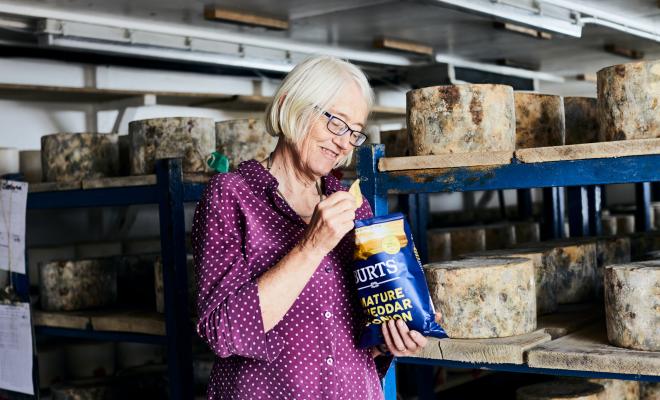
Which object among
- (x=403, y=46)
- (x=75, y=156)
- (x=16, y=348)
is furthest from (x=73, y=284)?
(x=403, y=46)

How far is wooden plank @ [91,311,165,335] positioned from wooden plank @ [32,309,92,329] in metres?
0.05

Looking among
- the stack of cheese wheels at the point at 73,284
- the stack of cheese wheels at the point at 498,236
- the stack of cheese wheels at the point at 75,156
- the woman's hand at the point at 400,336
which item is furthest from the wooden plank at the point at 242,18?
the woman's hand at the point at 400,336

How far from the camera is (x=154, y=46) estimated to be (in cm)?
459

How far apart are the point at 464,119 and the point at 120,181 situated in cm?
144

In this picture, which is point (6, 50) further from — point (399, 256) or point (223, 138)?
point (399, 256)

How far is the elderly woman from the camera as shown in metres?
1.76

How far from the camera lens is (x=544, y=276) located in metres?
2.72

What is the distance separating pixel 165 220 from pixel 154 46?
1.65 metres

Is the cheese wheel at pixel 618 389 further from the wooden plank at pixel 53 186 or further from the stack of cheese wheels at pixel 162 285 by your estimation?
the wooden plank at pixel 53 186

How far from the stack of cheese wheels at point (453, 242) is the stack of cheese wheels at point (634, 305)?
167 centimetres

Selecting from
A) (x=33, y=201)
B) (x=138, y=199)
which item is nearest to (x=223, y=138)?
(x=138, y=199)

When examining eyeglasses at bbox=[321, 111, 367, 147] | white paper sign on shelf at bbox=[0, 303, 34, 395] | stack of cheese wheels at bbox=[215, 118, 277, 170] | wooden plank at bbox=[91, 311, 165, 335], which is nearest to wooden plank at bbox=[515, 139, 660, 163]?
eyeglasses at bbox=[321, 111, 367, 147]

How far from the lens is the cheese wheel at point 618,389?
2.90 m

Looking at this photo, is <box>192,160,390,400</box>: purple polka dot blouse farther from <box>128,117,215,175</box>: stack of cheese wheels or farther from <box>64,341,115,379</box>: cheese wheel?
<box>64,341,115,379</box>: cheese wheel
